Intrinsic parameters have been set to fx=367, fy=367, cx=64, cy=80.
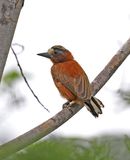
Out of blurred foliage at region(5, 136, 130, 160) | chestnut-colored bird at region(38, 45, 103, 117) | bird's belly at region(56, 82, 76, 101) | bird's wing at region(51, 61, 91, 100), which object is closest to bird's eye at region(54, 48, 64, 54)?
chestnut-colored bird at region(38, 45, 103, 117)

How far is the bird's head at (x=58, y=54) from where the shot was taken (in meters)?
4.07

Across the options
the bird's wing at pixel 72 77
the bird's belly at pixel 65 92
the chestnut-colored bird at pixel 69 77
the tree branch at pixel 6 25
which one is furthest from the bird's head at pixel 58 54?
the tree branch at pixel 6 25

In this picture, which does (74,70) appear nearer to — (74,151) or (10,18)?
(10,18)

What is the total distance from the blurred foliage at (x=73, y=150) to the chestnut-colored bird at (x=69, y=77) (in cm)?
227

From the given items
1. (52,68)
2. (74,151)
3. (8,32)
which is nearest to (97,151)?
(74,151)

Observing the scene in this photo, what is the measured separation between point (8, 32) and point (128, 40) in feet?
4.89

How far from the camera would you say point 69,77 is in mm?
3715

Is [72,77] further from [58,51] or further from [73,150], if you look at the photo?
[73,150]

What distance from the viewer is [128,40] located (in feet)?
8.96

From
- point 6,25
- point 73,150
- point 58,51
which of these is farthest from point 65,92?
point 73,150

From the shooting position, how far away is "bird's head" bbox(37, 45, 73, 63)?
407cm

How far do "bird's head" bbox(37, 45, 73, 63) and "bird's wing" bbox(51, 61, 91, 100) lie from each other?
0.15 meters

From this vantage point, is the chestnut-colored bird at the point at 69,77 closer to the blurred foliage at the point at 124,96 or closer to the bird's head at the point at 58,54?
the bird's head at the point at 58,54

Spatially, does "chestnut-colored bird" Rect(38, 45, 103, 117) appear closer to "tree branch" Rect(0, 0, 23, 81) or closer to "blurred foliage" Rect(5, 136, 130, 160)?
"tree branch" Rect(0, 0, 23, 81)
